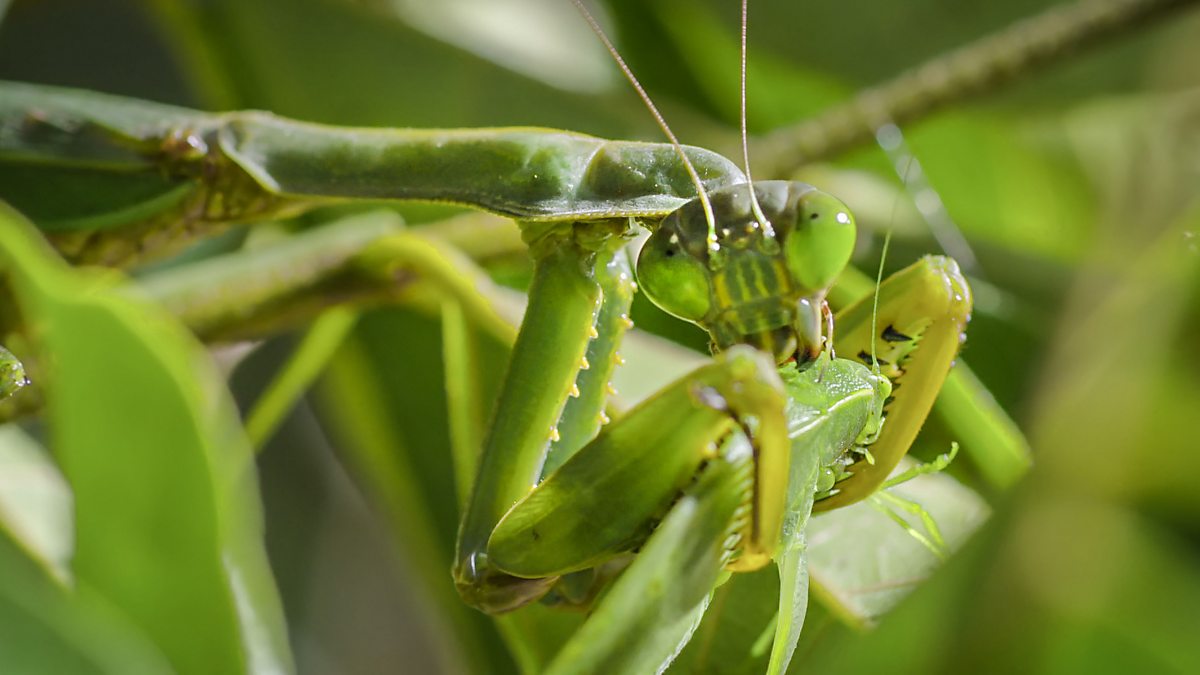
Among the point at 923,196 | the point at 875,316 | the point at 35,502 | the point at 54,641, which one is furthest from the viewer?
the point at 923,196

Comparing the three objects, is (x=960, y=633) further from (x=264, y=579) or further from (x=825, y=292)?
(x=264, y=579)

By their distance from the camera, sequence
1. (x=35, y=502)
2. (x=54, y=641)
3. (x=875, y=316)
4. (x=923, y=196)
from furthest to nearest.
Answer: (x=923, y=196), (x=35, y=502), (x=875, y=316), (x=54, y=641)

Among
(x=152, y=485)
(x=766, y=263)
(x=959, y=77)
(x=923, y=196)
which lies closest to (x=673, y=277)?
(x=766, y=263)

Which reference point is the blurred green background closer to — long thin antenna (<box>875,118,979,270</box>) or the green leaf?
long thin antenna (<box>875,118,979,270</box>)

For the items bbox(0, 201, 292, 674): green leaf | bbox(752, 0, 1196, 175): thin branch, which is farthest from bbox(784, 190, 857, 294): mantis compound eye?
bbox(752, 0, 1196, 175): thin branch

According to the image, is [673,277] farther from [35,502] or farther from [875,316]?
[35,502]

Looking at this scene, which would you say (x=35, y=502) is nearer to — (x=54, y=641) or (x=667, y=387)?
(x=54, y=641)

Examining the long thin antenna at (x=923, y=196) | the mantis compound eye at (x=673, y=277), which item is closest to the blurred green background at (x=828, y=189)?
the long thin antenna at (x=923, y=196)

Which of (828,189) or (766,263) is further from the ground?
(766,263)

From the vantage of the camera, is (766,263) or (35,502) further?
(35,502)
